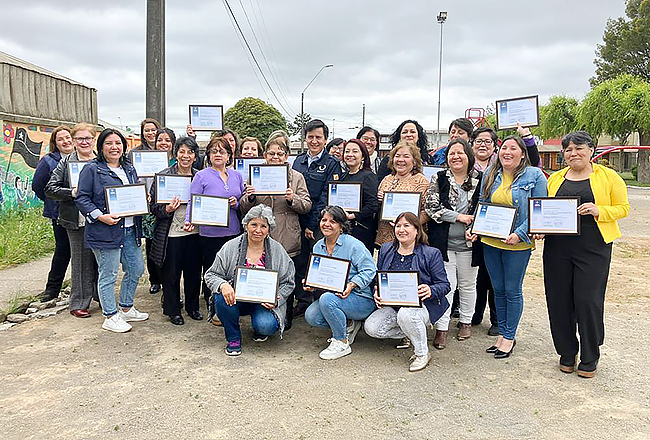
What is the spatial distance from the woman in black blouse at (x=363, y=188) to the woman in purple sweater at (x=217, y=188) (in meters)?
1.24

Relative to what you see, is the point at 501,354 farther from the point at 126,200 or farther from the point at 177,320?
the point at 126,200

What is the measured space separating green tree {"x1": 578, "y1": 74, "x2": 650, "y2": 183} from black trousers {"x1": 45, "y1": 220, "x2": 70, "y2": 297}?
112 ft

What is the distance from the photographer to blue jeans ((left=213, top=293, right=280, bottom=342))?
4.94 meters

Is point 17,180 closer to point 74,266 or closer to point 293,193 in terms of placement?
point 74,266

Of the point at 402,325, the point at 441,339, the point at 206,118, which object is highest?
the point at 206,118

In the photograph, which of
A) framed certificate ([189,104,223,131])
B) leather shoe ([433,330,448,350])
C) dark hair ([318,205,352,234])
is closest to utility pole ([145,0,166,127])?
framed certificate ([189,104,223,131])

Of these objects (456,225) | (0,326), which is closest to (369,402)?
(456,225)

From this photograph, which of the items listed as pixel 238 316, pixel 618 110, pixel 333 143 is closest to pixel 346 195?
pixel 333 143

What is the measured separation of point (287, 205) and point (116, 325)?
221 centimetres

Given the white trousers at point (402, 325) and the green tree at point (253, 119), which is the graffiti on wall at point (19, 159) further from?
the green tree at point (253, 119)

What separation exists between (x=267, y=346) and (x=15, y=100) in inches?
379

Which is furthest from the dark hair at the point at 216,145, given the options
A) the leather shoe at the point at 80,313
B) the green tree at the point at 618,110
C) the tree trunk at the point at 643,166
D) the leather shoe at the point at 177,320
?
the tree trunk at the point at 643,166

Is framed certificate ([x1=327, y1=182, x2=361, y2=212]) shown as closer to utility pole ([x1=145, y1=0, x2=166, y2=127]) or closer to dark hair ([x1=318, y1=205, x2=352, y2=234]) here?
dark hair ([x1=318, y1=205, x2=352, y2=234])

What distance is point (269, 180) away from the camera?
555 centimetres
